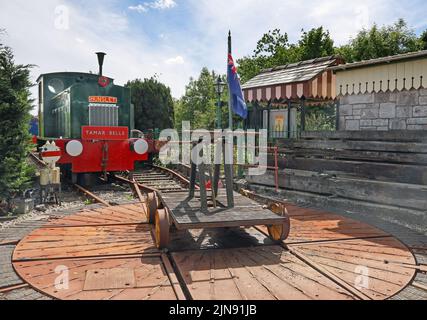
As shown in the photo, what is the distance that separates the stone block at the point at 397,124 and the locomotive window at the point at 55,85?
9.51m

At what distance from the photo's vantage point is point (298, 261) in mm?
3693

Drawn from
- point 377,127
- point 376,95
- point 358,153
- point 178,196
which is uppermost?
point 376,95

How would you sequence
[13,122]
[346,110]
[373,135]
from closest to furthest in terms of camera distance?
1. [13,122]
2. [373,135]
3. [346,110]

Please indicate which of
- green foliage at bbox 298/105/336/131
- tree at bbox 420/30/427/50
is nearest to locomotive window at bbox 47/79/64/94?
green foliage at bbox 298/105/336/131

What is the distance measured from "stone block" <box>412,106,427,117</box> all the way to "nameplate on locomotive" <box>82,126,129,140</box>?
6.97m

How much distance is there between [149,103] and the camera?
59.0ft

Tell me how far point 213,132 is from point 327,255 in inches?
77.8

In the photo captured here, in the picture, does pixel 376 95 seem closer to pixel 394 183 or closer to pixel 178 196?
pixel 394 183

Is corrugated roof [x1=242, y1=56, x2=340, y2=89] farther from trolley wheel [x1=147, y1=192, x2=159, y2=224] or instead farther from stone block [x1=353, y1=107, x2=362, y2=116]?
trolley wheel [x1=147, y1=192, x2=159, y2=224]

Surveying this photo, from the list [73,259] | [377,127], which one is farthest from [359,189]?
[73,259]

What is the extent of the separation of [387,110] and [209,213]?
18.5 feet

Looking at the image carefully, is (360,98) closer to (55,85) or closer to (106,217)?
(106,217)

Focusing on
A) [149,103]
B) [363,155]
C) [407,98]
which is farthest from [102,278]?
[149,103]

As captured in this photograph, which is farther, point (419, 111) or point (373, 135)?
point (419, 111)
